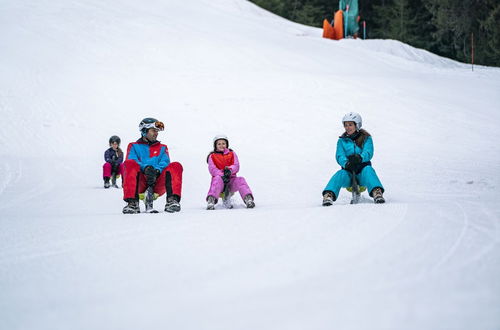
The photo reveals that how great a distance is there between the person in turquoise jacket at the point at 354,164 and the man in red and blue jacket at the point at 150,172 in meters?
1.61

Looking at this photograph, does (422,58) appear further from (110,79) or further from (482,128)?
(110,79)

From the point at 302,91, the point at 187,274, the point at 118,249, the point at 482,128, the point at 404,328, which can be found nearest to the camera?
the point at 404,328

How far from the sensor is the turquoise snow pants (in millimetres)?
4289

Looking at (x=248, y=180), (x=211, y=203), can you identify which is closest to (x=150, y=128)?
(x=211, y=203)

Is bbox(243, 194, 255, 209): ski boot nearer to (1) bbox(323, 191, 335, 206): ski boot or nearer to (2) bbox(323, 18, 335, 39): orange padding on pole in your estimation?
(1) bbox(323, 191, 335, 206): ski boot

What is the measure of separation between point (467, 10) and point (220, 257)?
22.3 m

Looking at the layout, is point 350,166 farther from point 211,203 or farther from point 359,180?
point 211,203

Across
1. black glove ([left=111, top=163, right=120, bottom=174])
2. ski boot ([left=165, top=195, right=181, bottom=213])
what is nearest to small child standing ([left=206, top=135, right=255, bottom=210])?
ski boot ([left=165, top=195, right=181, bottom=213])

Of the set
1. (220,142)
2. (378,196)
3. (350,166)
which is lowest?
(378,196)

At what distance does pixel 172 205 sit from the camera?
4.08 meters

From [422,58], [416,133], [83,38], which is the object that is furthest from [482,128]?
[83,38]

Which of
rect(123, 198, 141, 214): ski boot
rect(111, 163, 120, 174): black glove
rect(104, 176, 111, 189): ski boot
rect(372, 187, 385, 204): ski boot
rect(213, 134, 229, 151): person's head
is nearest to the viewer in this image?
rect(123, 198, 141, 214): ski boot

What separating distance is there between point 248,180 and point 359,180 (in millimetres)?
2700

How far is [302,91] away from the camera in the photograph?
13.8 meters
